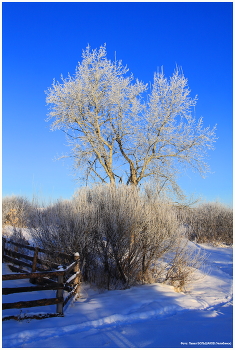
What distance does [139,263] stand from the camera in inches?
422

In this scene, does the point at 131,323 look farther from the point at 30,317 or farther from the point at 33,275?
the point at 33,275

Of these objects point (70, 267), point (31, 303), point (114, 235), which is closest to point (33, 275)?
point (31, 303)

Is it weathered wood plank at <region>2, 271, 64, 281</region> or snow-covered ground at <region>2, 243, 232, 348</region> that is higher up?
weathered wood plank at <region>2, 271, 64, 281</region>

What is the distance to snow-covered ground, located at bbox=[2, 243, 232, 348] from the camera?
5.42 meters

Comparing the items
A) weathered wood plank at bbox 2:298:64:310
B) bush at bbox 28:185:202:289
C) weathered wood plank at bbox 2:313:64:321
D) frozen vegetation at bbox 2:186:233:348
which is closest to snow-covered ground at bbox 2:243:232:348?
→ frozen vegetation at bbox 2:186:233:348

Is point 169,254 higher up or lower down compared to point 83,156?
lower down

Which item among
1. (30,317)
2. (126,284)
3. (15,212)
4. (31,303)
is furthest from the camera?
(15,212)

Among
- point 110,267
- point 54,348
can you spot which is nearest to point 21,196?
point 110,267

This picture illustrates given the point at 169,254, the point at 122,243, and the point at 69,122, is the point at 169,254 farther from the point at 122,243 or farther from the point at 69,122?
the point at 69,122

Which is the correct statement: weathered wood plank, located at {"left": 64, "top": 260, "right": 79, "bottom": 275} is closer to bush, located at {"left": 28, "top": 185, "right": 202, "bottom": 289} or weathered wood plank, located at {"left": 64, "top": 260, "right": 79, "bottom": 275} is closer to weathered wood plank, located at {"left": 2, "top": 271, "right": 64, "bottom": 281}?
weathered wood plank, located at {"left": 2, "top": 271, "right": 64, "bottom": 281}

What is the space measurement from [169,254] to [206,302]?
9.54ft

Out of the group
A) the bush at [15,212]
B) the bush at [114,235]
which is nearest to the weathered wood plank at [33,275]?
the bush at [114,235]

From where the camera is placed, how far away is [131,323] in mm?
6516

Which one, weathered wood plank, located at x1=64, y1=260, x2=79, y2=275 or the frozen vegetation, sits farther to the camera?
weathered wood plank, located at x1=64, y1=260, x2=79, y2=275
